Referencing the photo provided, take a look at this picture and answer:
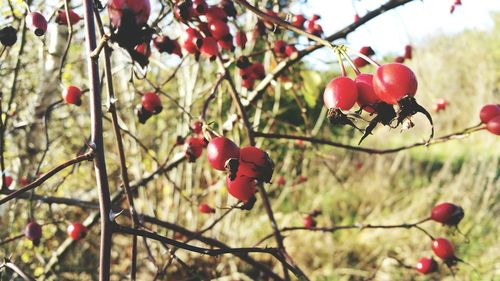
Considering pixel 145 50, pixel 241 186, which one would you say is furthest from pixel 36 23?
pixel 241 186

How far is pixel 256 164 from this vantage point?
0.76m

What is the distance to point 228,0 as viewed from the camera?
1249 mm

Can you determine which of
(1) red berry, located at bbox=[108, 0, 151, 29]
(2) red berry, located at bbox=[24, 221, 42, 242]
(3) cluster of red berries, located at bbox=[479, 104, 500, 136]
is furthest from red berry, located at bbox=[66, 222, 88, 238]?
(3) cluster of red berries, located at bbox=[479, 104, 500, 136]

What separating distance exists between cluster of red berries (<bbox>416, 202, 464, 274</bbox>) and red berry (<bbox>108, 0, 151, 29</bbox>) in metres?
1.06

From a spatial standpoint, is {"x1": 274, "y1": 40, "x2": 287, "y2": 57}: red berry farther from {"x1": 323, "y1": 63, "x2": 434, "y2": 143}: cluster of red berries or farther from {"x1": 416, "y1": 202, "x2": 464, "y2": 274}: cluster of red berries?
{"x1": 323, "y1": 63, "x2": 434, "y2": 143}: cluster of red berries

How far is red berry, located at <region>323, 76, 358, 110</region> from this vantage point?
0.69 metres

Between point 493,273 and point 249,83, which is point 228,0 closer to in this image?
point 249,83

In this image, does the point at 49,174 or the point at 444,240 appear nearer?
the point at 49,174

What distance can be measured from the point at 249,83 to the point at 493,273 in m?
2.45

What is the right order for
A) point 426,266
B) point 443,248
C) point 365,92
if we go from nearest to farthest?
point 365,92 < point 443,248 < point 426,266

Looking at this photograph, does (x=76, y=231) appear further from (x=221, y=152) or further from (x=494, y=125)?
(x=494, y=125)

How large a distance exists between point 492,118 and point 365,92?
70 centimetres

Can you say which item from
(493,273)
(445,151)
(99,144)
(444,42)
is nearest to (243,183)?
(99,144)

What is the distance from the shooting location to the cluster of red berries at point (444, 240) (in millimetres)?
1330
